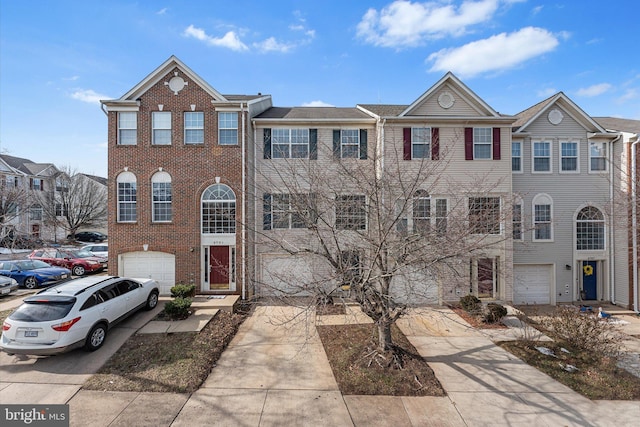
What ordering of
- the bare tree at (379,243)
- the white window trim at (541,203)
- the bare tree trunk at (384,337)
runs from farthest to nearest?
the white window trim at (541,203)
the bare tree trunk at (384,337)
the bare tree at (379,243)

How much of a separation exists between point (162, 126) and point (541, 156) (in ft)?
59.7

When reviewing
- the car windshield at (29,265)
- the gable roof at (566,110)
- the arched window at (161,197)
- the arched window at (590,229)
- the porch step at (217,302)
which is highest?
the gable roof at (566,110)

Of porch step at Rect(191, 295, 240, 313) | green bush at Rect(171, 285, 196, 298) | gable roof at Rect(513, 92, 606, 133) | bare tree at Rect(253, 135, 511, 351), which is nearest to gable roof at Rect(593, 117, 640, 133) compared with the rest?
gable roof at Rect(513, 92, 606, 133)

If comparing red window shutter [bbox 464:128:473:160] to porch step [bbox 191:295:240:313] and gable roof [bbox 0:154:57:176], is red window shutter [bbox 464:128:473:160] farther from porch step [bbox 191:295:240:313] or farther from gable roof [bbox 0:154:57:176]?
gable roof [bbox 0:154:57:176]

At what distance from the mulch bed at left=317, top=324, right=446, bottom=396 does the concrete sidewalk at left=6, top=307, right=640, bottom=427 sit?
0.69 feet

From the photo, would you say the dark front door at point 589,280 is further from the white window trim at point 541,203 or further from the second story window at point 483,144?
the second story window at point 483,144

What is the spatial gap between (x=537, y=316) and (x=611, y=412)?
7.50m

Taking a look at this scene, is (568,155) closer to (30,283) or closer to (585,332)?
(585,332)

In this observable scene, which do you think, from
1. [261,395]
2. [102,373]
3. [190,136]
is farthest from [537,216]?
[102,373]

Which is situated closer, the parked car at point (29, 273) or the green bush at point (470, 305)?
the green bush at point (470, 305)

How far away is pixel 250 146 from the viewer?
13742 millimetres

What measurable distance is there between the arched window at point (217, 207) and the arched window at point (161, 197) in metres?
→ 1.61

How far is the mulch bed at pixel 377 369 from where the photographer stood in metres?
6.38

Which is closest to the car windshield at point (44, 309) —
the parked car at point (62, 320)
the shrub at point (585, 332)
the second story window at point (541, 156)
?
the parked car at point (62, 320)
